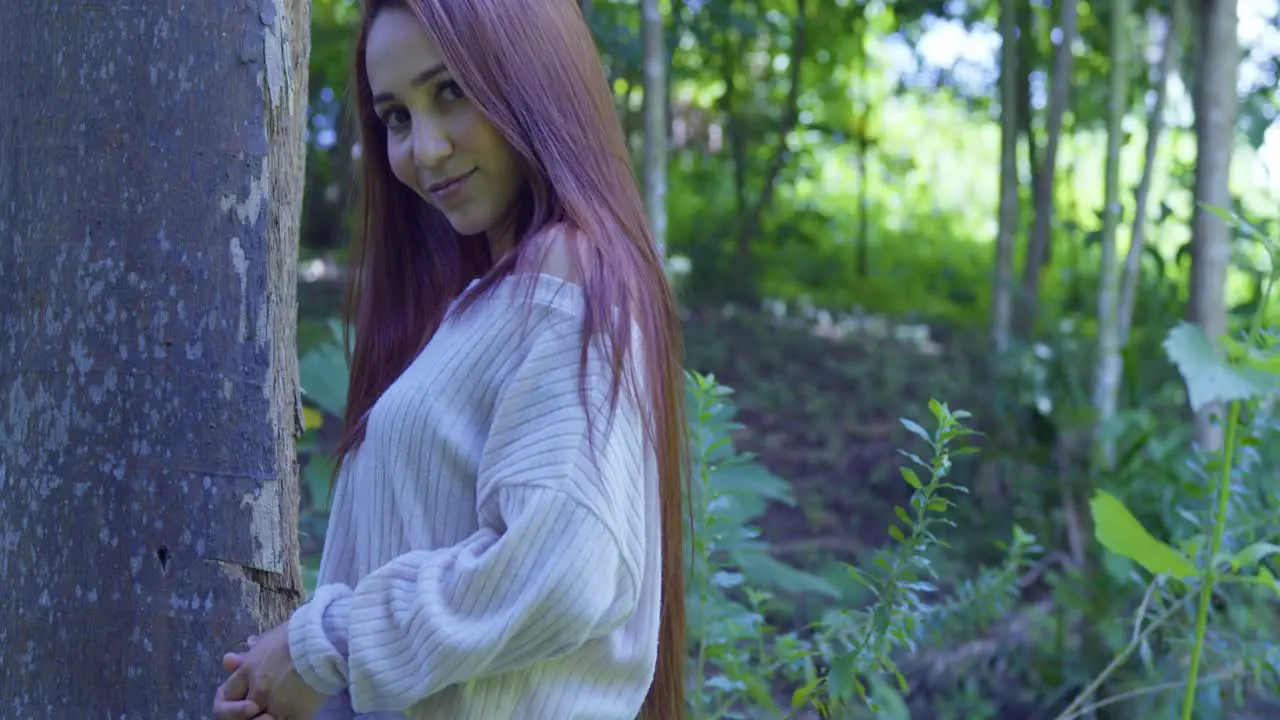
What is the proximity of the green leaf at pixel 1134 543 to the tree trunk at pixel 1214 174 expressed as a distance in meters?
1.31

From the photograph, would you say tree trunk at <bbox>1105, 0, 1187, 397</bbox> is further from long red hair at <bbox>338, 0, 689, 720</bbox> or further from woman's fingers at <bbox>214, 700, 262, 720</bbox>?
woman's fingers at <bbox>214, 700, 262, 720</bbox>

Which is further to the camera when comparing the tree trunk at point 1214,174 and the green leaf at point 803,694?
the tree trunk at point 1214,174

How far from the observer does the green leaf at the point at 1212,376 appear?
7.92 ft

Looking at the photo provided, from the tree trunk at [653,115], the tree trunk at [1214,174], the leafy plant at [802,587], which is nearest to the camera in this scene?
the leafy plant at [802,587]

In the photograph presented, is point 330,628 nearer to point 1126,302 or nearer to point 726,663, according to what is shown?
point 726,663

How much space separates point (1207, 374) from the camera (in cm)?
247

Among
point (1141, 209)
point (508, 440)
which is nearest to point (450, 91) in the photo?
point (508, 440)

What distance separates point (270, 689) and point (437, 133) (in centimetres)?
64

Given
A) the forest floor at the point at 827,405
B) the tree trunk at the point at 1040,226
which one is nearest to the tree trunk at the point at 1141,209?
the tree trunk at the point at 1040,226

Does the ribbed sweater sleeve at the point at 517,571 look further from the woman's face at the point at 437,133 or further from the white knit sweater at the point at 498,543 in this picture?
the woman's face at the point at 437,133

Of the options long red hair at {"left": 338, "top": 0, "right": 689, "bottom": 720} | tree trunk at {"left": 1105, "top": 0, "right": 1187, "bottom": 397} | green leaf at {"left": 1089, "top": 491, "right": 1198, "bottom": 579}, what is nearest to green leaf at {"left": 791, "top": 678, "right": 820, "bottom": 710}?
long red hair at {"left": 338, "top": 0, "right": 689, "bottom": 720}

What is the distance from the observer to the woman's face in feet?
5.30

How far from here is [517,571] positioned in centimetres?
139

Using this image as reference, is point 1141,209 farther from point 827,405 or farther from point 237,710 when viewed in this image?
point 237,710
